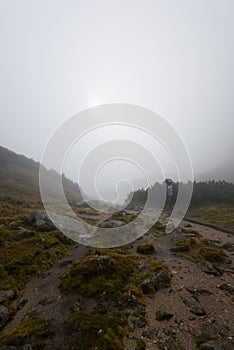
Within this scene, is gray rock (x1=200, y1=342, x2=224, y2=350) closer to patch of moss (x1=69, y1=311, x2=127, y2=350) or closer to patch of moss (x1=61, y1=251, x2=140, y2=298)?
patch of moss (x1=69, y1=311, x2=127, y2=350)

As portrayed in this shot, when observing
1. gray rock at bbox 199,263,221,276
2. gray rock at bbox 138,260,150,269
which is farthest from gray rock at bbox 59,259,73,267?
gray rock at bbox 199,263,221,276

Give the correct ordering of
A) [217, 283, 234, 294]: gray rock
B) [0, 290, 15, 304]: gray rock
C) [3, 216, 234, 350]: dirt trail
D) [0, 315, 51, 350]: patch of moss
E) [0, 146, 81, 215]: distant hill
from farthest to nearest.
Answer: [0, 146, 81, 215]: distant hill → [217, 283, 234, 294]: gray rock → [0, 290, 15, 304]: gray rock → [3, 216, 234, 350]: dirt trail → [0, 315, 51, 350]: patch of moss

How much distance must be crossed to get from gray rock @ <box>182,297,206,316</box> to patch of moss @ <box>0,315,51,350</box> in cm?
539

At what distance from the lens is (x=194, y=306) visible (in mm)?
7395

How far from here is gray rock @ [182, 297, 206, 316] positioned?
7.02 meters

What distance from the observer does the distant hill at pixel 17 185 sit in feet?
94.0

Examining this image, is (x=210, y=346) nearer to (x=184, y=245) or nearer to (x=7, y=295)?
(x=7, y=295)

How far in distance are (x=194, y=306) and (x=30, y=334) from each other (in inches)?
242

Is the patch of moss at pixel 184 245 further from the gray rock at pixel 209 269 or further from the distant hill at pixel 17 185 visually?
the distant hill at pixel 17 185

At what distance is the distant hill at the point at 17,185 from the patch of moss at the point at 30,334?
17.9 meters

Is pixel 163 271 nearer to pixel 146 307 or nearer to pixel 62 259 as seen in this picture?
pixel 146 307

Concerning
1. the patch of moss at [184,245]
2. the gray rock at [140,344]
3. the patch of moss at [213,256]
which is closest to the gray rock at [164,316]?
the gray rock at [140,344]

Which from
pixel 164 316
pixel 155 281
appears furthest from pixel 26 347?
pixel 155 281

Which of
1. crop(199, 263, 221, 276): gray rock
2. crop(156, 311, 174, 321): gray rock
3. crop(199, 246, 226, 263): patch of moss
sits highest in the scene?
crop(199, 246, 226, 263): patch of moss
